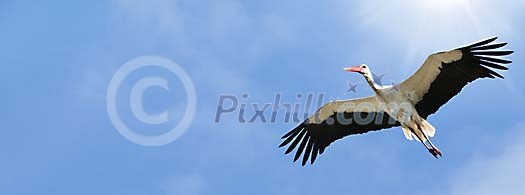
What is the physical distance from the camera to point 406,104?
72.0 feet

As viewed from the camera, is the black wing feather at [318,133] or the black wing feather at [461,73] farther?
the black wing feather at [318,133]

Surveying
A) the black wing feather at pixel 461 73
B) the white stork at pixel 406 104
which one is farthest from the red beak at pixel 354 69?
the black wing feather at pixel 461 73

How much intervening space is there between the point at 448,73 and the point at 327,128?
280 cm

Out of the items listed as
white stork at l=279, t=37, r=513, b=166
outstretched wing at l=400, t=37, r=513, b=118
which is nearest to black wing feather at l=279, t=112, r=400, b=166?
white stork at l=279, t=37, r=513, b=166

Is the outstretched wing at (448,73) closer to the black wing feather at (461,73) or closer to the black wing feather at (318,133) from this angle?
the black wing feather at (461,73)

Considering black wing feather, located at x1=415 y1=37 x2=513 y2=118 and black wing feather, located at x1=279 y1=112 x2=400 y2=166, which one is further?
black wing feather, located at x1=279 y1=112 x2=400 y2=166

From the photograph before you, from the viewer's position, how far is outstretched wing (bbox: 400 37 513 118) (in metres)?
20.8

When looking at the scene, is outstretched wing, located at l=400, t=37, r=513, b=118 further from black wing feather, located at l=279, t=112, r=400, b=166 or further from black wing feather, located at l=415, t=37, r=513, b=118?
black wing feather, located at l=279, t=112, r=400, b=166

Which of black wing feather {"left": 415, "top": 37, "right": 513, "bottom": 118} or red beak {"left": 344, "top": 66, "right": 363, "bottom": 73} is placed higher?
red beak {"left": 344, "top": 66, "right": 363, "bottom": 73}

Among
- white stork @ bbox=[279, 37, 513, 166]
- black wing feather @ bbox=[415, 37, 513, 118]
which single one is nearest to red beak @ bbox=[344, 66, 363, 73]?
white stork @ bbox=[279, 37, 513, 166]

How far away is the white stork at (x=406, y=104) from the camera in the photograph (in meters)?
21.0

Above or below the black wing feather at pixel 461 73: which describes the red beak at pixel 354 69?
above

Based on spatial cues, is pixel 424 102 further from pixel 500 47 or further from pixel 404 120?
pixel 500 47

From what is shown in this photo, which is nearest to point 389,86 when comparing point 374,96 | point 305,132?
point 374,96
